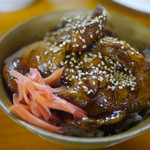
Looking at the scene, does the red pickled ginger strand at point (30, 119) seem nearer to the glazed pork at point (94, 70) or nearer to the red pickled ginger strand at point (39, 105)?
the red pickled ginger strand at point (39, 105)

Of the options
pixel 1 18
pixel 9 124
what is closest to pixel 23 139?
pixel 9 124

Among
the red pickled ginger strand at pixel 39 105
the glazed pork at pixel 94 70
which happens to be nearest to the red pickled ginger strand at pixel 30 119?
the red pickled ginger strand at pixel 39 105

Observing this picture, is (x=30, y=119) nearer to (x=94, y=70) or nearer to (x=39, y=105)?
(x=39, y=105)

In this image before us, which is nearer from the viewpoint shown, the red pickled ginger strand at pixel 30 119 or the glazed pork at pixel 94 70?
the red pickled ginger strand at pixel 30 119

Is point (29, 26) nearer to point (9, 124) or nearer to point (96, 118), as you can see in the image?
point (9, 124)

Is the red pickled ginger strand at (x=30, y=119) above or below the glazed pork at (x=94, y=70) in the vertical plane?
below

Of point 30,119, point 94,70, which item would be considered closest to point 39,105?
point 30,119

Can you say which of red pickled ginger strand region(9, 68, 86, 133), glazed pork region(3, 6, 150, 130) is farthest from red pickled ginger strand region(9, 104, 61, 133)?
glazed pork region(3, 6, 150, 130)

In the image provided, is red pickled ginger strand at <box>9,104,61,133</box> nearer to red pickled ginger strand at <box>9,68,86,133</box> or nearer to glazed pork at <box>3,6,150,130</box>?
red pickled ginger strand at <box>9,68,86,133</box>

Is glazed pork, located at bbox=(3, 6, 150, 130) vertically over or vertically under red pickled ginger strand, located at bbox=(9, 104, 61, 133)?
over
